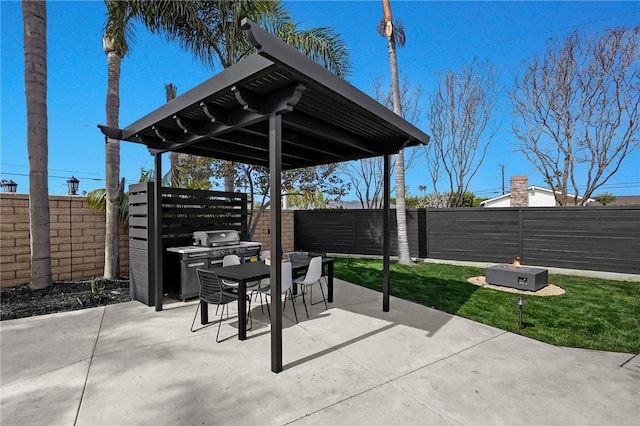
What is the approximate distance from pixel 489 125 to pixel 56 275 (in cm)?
1380

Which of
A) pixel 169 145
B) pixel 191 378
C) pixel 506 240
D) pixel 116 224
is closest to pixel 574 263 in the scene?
pixel 506 240

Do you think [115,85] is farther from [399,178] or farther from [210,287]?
[399,178]

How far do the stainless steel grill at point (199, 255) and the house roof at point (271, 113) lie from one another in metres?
1.44

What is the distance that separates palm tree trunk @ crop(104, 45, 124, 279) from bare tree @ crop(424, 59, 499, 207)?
1120 cm

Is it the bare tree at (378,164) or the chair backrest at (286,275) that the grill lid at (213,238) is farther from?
the bare tree at (378,164)

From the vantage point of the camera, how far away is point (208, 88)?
287 centimetres

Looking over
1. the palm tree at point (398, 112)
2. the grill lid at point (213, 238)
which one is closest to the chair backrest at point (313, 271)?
the grill lid at point (213, 238)

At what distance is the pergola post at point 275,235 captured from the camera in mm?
2736

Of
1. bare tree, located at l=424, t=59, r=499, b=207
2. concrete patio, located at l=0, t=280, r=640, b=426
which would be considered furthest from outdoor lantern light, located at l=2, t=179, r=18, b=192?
bare tree, located at l=424, t=59, r=499, b=207

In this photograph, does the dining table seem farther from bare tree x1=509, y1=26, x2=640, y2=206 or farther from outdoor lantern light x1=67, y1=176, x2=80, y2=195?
bare tree x1=509, y1=26, x2=640, y2=206

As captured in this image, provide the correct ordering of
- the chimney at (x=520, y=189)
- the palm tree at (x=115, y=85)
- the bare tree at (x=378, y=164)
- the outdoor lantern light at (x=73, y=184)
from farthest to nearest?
the bare tree at (x=378, y=164)
the chimney at (x=520, y=189)
the outdoor lantern light at (x=73, y=184)
the palm tree at (x=115, y=85)

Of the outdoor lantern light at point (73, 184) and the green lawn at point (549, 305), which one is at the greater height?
the outdoor lantern light at point (73, 184)

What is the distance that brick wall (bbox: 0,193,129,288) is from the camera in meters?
5.08

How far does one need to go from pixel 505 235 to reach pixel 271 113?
769 centimetres
